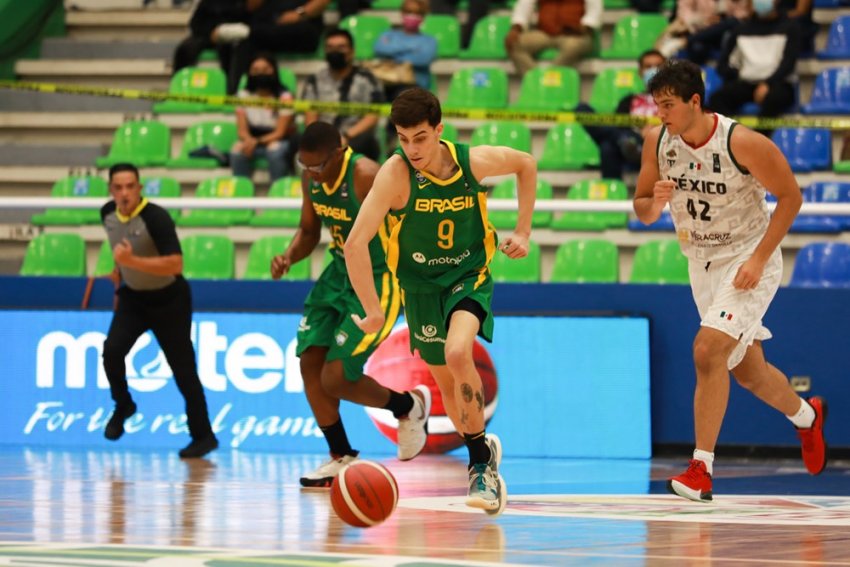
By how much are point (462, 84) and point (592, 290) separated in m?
4.36

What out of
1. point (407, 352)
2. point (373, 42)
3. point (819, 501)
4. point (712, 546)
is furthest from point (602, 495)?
point (373, 42)

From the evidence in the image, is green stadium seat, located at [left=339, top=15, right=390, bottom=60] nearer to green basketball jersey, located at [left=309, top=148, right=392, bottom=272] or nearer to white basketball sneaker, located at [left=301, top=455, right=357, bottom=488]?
green basketball jersey, located at [left=309, top=148, right=392, bottom=272]

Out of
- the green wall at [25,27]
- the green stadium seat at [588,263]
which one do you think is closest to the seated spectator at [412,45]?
the green stadium seat at [588,263]

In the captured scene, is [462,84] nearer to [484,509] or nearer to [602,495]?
[602,495]

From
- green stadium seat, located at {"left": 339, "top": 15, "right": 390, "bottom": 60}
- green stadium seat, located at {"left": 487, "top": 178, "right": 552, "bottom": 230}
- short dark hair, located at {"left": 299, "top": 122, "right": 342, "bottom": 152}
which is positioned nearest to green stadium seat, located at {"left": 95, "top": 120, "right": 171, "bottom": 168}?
green stadium seat, located at {"left": 339, "top": 15, "right": 390, "bottom": 60}

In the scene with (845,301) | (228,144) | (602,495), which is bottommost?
(602,495)

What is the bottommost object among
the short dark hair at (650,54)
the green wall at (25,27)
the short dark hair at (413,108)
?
the short dark hair at (413,108)

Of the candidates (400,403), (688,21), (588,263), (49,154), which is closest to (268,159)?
(49,154)

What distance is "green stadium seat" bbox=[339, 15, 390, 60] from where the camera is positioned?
1594 centimetres

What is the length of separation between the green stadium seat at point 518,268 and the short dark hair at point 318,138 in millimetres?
4589

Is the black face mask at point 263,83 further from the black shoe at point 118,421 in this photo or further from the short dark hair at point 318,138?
the short dark hair at point 318,138

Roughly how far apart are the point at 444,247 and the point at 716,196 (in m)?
1.55

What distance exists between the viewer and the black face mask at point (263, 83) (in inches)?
588

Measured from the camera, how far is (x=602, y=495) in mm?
8250
